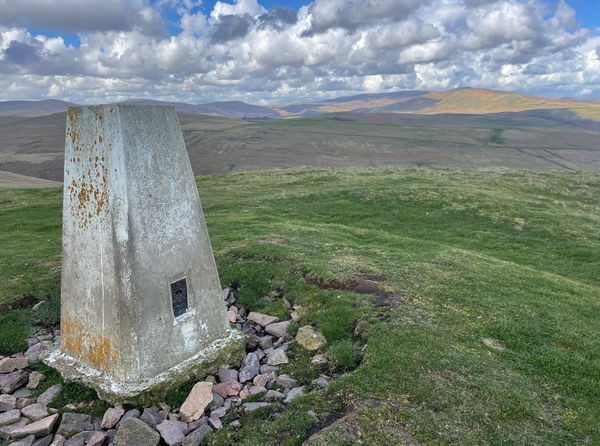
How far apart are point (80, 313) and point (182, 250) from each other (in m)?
2.72

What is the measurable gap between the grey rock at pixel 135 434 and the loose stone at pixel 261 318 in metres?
4.79

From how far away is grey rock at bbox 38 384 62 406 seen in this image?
A: 8.95m

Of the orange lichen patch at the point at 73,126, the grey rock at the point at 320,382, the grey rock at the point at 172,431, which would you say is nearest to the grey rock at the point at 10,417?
the grey rock at the point at 172,431

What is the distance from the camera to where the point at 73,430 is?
8031 mm

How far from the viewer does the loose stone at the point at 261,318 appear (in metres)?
12.1

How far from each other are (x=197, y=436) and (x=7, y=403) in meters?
4.44

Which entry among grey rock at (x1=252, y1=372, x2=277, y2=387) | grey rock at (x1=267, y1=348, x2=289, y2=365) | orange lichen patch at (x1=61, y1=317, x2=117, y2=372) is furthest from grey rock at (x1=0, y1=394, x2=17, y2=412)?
grey rock at (x1=267, y1=348, x2=289, y2=365)

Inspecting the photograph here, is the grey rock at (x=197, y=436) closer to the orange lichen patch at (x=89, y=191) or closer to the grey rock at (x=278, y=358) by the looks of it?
the grey rock at (x=278, y=358)

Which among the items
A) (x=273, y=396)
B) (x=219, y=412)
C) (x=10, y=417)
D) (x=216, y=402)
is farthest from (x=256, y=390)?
(x=10, y=417)

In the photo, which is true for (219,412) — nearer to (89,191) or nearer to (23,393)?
(23,393)

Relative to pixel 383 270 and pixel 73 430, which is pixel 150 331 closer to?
pixel 73 430

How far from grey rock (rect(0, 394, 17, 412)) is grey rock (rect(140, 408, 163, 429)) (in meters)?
2.96

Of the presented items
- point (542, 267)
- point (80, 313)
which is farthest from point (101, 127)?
point (542, 267)

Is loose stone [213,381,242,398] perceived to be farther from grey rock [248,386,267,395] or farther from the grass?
the grass
